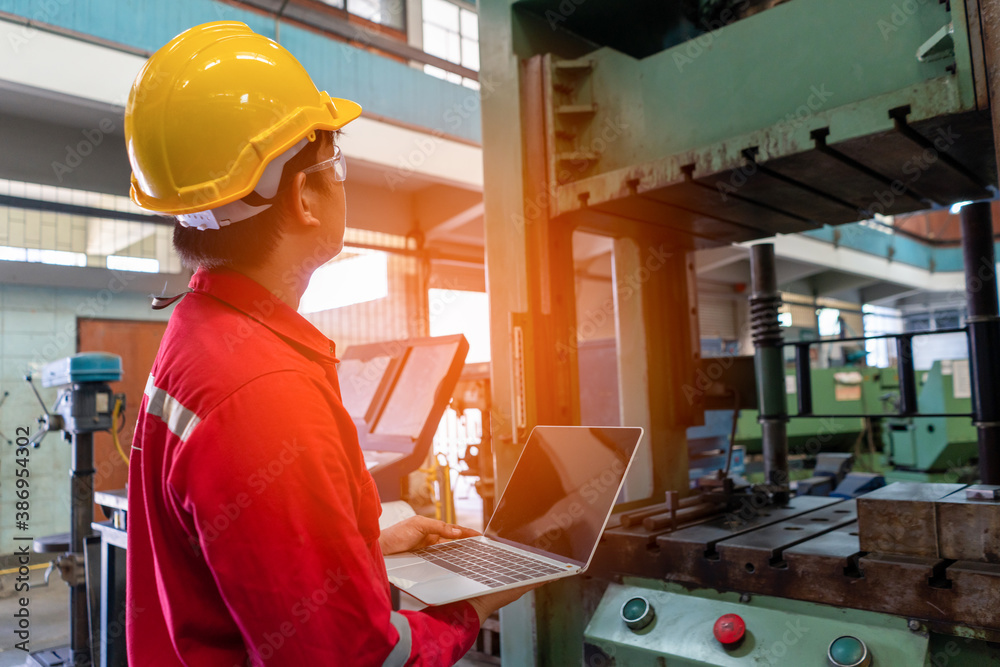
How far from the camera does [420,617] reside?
2.96 feet

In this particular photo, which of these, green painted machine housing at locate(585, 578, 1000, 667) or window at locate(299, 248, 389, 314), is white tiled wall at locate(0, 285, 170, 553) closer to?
window at locate(299, 248, 389, 314)

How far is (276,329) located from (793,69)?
50.4 inches

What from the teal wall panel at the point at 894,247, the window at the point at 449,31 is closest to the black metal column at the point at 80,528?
→ the window at the point at 449,31

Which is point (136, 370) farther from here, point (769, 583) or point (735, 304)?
point (735, 304)

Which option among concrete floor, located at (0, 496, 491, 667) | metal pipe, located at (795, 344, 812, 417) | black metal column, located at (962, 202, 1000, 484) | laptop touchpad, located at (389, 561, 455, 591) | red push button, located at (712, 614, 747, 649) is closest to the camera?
laptop touchpad, located at (389, 561, 455, 591)

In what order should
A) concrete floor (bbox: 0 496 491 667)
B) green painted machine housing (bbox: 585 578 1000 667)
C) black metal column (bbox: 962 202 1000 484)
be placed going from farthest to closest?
concrete floor (bbox: 0 496 491 667), black metal column (bbox: 962 202 1000 484), green painted machine housing (bbox: 585 578 1000 667)

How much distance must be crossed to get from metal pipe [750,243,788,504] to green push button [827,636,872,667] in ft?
2.86

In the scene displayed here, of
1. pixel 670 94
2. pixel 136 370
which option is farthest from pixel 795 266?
pixel 670 94

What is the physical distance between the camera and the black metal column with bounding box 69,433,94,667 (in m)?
3.17


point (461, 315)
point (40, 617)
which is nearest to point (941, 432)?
point (461, 315)

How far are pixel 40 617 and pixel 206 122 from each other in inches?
201

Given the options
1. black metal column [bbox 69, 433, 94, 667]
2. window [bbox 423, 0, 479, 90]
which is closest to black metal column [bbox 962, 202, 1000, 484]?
black metal column [bbox 69, 433, 94, 667]

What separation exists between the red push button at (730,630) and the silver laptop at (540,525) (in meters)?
0.42

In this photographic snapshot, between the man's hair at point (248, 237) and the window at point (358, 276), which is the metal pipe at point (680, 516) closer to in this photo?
the man's hair at point (248, 237)
